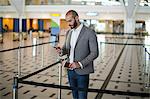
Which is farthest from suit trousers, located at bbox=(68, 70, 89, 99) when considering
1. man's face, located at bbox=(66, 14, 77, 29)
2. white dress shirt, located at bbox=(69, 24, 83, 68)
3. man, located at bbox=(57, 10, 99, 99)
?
man's face, located at bbox=(66, 14, 77, 29)

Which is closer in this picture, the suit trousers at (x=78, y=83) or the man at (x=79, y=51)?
the man at (x=79, y=51)

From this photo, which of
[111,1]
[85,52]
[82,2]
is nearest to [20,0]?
[82,2]

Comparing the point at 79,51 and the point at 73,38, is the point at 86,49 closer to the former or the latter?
the point at 79,51

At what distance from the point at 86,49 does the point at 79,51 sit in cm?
10

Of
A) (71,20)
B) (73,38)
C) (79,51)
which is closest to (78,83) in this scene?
(79,51)

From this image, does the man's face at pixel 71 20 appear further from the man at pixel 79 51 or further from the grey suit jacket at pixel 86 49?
the grey suit jacket at pixel 86 49

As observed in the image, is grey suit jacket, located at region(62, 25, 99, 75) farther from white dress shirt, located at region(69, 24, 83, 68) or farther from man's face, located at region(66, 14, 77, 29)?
man's face, located at region(66, 14, 77, 29)

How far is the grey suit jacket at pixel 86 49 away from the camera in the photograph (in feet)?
13.1

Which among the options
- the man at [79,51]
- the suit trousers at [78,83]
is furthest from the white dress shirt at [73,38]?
the suit trousers at [78,83]

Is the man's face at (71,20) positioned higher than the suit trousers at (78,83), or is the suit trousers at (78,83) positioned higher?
the man's face at (71,20)

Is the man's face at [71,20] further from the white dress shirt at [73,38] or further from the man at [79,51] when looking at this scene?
the white dress shirt at [73,38]

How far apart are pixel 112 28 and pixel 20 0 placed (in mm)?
20237

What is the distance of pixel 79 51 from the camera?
4145 millimetres

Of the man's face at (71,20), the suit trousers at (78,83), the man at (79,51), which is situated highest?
the man's face at (71,20)
